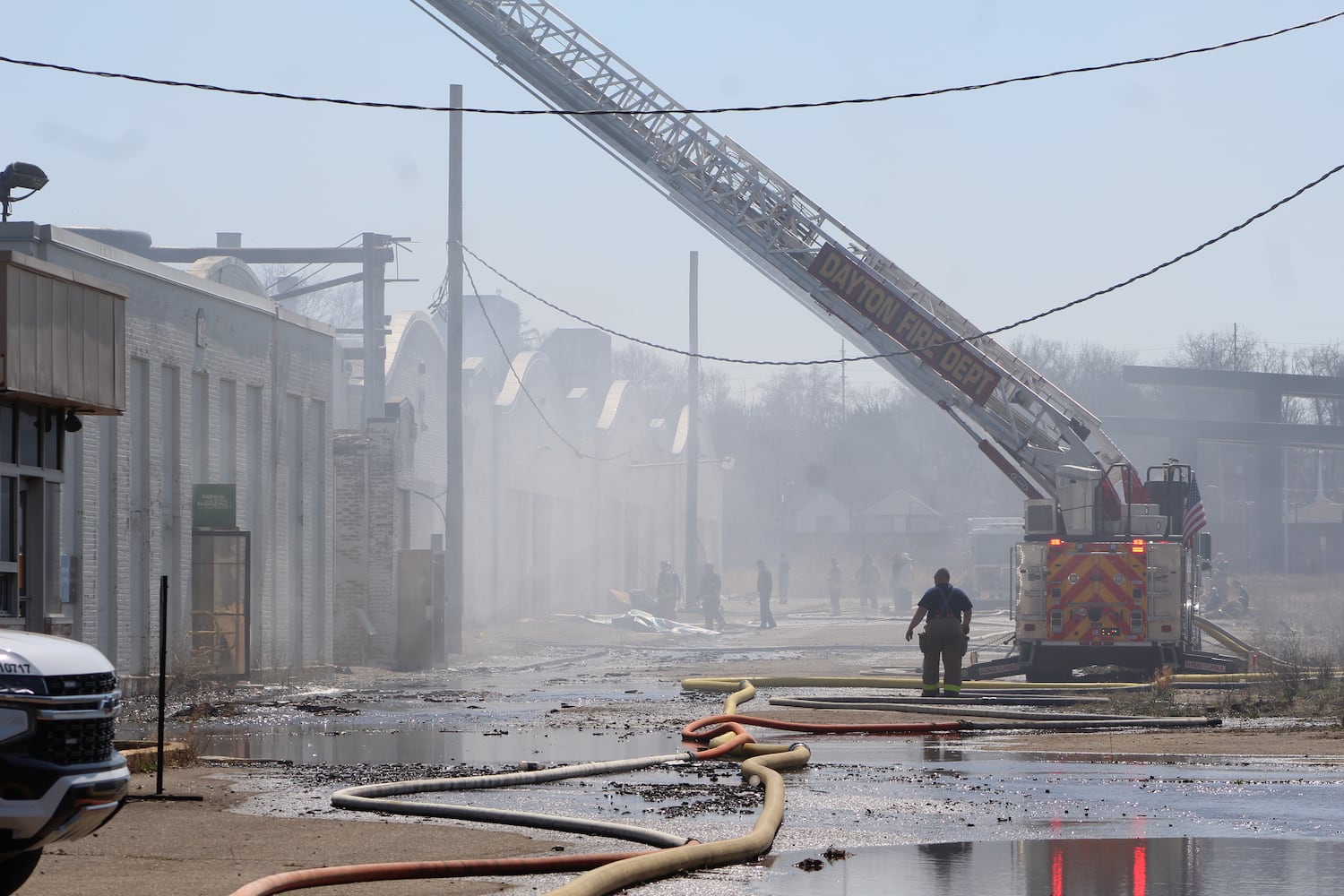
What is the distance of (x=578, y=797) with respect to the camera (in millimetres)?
9914

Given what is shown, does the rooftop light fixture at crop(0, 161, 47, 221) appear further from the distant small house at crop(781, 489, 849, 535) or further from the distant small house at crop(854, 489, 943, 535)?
the distant small house at crop(781, 489, 849, 535)

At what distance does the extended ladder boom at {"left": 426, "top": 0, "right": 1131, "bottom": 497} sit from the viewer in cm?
2253

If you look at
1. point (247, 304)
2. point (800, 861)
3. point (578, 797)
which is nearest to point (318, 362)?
point (247, 304)

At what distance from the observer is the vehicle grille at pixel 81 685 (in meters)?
5.98

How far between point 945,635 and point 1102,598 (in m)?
3.52

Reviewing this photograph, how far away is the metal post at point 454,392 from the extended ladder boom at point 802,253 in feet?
27.5

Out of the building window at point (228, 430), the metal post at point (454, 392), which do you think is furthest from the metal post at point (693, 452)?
the building window at point (228, 430)

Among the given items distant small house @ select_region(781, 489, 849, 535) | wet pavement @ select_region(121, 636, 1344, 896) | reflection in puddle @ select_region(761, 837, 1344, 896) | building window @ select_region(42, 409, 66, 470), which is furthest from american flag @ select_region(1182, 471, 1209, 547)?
distant small house @ select_region(781, 489, 849, 535)

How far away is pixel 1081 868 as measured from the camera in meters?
7.32

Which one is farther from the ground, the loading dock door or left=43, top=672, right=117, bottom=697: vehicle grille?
left=43, top=672, right=117, bottom=697: vehicle grille

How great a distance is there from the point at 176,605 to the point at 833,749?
12.1 metres

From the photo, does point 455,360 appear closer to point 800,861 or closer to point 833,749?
point 833,749

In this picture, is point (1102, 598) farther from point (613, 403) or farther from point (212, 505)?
point (613, 403)

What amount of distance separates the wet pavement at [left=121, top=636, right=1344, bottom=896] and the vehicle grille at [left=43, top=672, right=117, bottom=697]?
184cm
